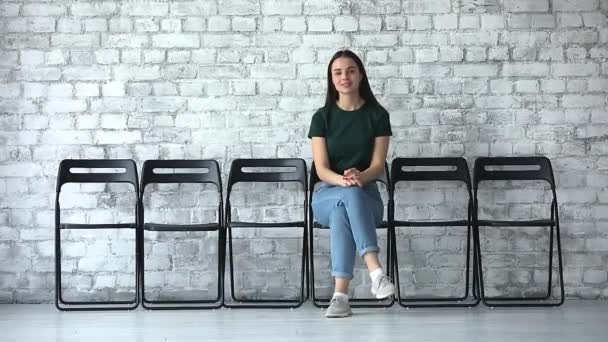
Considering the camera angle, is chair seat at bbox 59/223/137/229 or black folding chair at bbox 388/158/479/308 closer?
chair seat at bbox 59/223/137/229

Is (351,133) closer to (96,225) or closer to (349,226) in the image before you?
(349,226)

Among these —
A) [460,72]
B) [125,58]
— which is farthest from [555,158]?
[125,58]

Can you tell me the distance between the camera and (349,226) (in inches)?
175

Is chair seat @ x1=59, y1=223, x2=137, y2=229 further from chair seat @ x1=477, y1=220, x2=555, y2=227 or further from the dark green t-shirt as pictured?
chair seat @ x1=477, y1=220, x2=555, y2=227

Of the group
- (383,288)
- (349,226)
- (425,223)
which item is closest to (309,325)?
(383,288)

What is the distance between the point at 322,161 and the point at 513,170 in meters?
1.20

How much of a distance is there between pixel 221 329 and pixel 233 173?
4.12 feet

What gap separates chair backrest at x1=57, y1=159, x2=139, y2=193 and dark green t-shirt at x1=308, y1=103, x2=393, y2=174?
3.60ft

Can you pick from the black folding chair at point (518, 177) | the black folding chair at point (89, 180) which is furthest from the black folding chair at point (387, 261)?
the black folding chair at point (89, 180)

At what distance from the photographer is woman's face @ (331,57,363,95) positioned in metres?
4.68

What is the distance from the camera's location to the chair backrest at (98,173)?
5009mm

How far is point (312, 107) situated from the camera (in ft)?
17.2

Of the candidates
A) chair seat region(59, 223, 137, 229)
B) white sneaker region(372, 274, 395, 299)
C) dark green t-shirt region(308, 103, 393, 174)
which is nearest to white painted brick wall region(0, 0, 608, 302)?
chair seat region(59, 223, 137, 229)

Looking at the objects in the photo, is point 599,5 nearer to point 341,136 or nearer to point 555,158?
point 555,158
